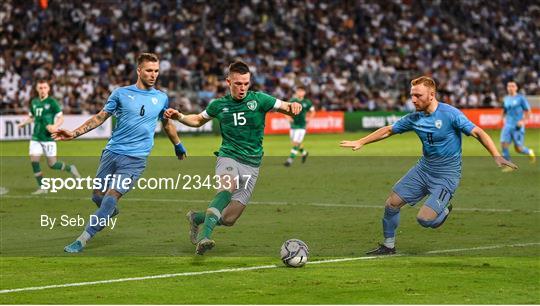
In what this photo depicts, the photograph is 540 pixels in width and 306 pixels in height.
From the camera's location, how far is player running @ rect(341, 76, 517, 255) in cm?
1302

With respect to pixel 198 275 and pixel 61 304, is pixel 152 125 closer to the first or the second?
pixel 198 275

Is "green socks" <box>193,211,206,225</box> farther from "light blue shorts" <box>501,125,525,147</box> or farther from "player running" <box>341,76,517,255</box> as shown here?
A: "light blue shorts" <box>501,125,525,147</box>

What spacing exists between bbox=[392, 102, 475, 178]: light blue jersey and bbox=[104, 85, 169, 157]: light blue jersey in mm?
3500

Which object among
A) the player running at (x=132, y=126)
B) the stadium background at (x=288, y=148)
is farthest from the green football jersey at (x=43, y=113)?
the player running at (x=132, y=126)

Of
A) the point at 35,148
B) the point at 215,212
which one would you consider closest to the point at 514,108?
the point at 35,148

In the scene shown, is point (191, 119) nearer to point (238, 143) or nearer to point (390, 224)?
point (238, 143)

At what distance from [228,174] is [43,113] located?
34.2 ft

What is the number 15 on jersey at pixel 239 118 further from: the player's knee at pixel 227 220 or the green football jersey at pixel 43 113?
the green football jersey at pixel 43 113

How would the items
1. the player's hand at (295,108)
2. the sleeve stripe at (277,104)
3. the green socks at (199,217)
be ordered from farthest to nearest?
the green socks at (199,217) → the sleeve stripe at (277,104) → the player's hand at (295,108)

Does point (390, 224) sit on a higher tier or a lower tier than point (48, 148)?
higher

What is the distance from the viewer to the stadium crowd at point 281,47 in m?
44.8

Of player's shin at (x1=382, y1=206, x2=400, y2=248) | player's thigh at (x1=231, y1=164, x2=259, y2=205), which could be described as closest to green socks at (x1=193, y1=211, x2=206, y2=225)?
player's thigh at (x1=231, y1=164, x2=259, y2=205)

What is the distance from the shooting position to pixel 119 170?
14.3m

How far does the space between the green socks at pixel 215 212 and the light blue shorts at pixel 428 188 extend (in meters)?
2.28
